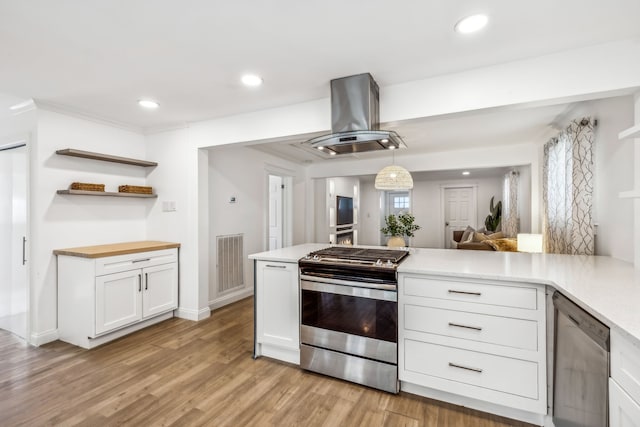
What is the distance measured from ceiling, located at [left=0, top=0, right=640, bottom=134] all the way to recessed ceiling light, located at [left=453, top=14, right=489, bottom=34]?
0.13 feet

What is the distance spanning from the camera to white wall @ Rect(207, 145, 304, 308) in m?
3.91

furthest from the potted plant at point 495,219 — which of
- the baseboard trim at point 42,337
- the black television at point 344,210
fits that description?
the baseboard trim at point 42,337

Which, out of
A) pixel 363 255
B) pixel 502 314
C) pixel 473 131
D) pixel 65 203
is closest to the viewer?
pixel 502 314

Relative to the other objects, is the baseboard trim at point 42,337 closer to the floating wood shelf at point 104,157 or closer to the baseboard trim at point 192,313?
the baseboard trim at point 192,313

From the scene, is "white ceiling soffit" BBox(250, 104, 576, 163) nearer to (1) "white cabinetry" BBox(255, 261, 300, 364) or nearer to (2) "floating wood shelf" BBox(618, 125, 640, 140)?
(2) "floating wood shelf" BBox(618, 125, 640, 140)

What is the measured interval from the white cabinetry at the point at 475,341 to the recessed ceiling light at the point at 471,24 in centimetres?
144

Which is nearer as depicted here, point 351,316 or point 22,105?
point 351,316

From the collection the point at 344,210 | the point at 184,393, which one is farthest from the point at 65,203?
the point at 344,210

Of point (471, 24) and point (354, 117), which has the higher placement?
point (471, 24)

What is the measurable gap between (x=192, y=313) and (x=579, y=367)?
3.40 meters

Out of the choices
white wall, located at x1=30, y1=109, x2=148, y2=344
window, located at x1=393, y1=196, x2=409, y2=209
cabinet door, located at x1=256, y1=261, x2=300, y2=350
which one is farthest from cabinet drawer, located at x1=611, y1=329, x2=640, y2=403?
window, located at x1=393, y1=196, x2=409, y2=209

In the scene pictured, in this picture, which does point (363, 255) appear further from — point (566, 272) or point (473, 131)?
point (473, 131)

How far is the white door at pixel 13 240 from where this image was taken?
2.98 meters

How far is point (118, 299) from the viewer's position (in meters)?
2.92
